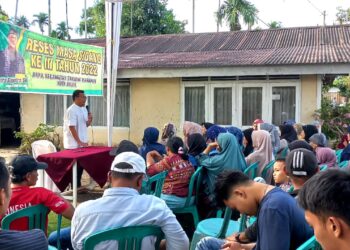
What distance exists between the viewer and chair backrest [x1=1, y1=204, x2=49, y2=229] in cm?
283

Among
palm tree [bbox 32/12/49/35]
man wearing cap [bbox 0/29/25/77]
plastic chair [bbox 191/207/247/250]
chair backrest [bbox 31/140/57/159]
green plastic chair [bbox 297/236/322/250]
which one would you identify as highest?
palm tree [bbox 32/12/49/35]

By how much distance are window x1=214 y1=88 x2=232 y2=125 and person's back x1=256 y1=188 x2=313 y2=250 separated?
9209mm

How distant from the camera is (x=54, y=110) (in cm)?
1362

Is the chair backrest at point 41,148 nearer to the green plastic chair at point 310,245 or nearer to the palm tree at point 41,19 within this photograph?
the green plastic chair at point 310,245

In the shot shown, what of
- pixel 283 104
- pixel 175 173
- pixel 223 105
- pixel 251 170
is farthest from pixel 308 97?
pixel 175 173

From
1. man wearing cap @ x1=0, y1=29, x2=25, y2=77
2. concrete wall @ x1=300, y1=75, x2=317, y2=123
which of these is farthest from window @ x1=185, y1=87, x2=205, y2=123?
man wearing cap @ x1=0, y1=29, x2=25, y2=77

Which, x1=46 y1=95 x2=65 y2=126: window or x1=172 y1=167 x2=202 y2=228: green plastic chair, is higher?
x1=46 y1=95 x2=65 y2=126: window

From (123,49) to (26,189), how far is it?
41.3 ft

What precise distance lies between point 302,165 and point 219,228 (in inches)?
44.6

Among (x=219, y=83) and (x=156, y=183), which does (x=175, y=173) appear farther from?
(x=219, y=83)

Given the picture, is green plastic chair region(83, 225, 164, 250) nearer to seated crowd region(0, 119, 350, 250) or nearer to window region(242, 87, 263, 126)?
seated crowd region(0, 119, 350, 250)

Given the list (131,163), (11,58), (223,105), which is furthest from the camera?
(223,105)

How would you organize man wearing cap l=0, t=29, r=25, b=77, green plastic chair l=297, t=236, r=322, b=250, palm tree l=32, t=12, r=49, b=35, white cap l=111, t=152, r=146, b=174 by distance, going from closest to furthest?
green plastic chair l=297, t=236, r=322, b=250
white cap l=111, t=152, r=146, b=174
man wearing cap l=0, t=29, r=25, b=77
palm tree l=32, t=12, r=49, b=35

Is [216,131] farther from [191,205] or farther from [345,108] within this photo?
[345,108]
